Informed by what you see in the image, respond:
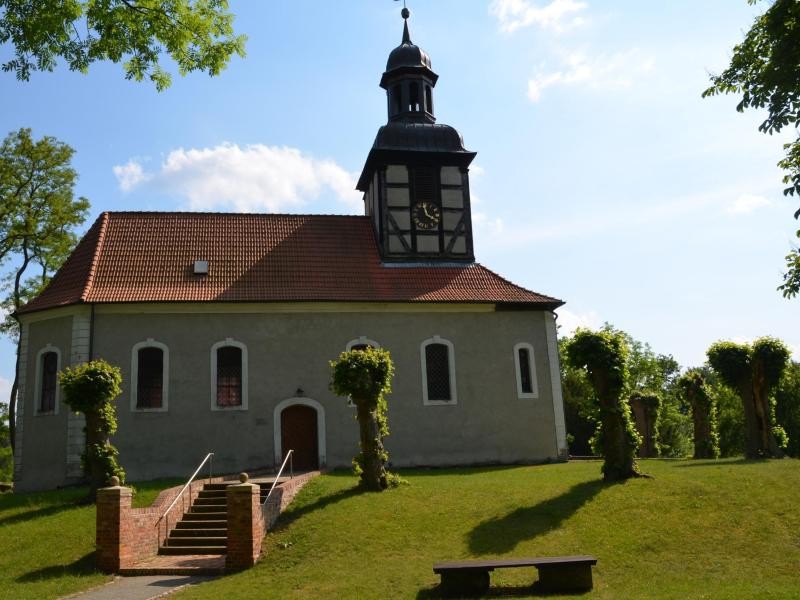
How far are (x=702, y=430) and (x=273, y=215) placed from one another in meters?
16.7

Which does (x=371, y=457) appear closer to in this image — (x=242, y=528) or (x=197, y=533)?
(x=197, y=533)

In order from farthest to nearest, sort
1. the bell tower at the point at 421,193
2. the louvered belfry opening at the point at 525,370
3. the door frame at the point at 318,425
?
the bell tower at the point at 421,193
the louvered belfry opening at the point at 525,370
the door frame at the point at 318,425

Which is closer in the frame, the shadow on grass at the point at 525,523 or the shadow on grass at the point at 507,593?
the shadow on grass at the point at 507,593

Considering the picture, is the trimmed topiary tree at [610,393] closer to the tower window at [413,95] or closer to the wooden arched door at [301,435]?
the wooden arched door at [301,435]

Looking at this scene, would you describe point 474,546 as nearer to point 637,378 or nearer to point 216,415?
point 216,415

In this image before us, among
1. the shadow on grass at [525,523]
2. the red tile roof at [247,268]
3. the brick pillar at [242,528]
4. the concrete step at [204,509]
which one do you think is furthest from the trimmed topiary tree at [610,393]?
the concrete step at [204,509]

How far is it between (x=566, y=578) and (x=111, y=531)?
8.27 m

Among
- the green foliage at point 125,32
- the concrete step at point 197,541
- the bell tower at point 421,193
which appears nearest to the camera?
the green foliage at point 125,32

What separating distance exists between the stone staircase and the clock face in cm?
1261

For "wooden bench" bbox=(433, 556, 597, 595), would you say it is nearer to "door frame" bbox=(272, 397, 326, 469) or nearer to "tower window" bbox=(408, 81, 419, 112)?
"door frame" bbox=(272, 397, 326, 469)

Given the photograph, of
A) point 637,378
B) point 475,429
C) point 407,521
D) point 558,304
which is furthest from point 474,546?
point 637,378

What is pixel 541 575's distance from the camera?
1076cm

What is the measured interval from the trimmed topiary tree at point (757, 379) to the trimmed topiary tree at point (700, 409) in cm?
232

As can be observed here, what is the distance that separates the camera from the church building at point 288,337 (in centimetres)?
2152
